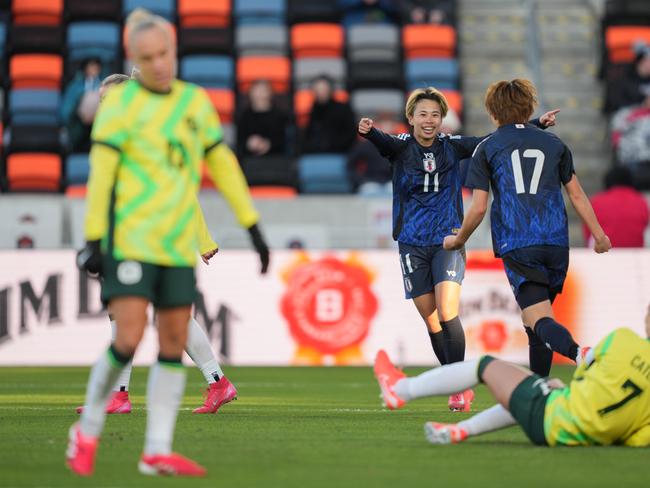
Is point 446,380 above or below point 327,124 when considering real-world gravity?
below

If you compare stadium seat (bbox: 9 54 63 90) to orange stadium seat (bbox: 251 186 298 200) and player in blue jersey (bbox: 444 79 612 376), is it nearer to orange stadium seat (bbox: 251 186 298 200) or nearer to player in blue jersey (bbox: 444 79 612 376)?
orange stadium seat (bbox: 251 186 298 200)

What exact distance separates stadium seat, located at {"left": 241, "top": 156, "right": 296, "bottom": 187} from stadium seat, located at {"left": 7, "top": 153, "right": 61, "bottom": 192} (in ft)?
7.70

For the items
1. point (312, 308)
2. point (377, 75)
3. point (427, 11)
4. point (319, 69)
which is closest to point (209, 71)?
point (319, 69)

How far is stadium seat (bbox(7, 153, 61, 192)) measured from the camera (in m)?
18.6

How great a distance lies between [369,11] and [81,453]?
16.4m

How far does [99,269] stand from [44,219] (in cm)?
1115

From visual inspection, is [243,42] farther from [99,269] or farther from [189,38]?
[99,269]

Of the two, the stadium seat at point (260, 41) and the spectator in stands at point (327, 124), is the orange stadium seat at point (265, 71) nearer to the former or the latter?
the stadium seat at point (260, 41)

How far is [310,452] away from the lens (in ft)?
22.1

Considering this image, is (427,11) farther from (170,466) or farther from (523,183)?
(170,466)

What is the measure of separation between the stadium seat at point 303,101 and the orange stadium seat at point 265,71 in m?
0.29

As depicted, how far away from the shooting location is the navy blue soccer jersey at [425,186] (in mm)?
9797

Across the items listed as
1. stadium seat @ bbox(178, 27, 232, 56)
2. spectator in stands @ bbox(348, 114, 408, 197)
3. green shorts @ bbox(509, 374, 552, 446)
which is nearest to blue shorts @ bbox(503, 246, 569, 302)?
green shorts @ bbox(509, 374, 552, 446)

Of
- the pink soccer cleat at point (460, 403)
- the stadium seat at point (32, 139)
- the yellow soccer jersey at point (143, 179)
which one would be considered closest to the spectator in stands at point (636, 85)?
the stadium seat at point (32, 139)
